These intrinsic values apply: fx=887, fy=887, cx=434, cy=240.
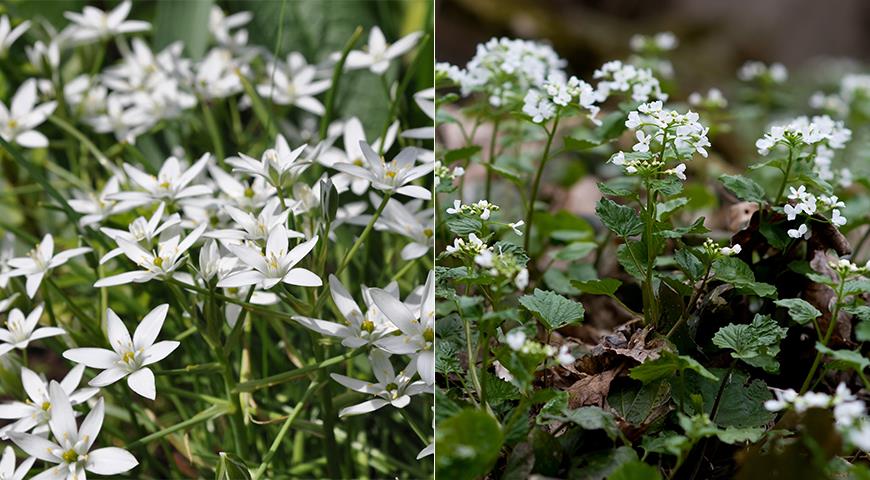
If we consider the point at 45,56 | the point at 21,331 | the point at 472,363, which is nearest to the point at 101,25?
the point at 45,56

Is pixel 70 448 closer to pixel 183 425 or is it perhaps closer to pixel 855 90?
pixel 183 425

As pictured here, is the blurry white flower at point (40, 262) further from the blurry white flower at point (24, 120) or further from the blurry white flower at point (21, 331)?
the blurry white flower at point (24, 120)

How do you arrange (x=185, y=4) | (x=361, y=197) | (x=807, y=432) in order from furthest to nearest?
(x=185, y=4), (x=361, y=197), (x=807, y=432)

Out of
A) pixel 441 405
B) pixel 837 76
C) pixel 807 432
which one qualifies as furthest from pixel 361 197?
pixel 837 76

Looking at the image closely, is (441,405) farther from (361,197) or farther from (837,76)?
(837,76)

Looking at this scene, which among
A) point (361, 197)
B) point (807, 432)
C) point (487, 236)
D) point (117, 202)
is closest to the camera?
point (807, 432)
